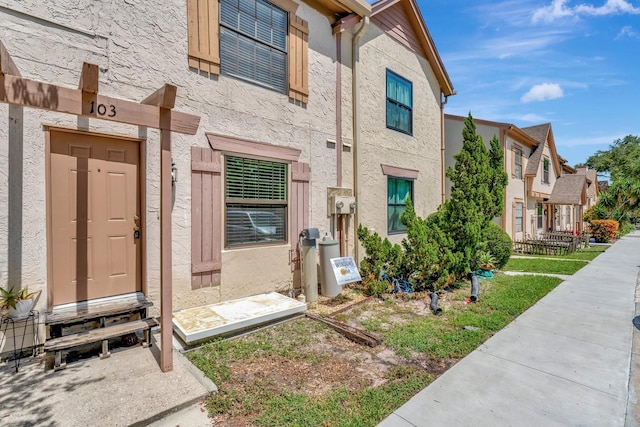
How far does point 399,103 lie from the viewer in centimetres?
907

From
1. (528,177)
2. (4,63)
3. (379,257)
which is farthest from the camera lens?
(528,177)

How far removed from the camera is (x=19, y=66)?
11.8 ft

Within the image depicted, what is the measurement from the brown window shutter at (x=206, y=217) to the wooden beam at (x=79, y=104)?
161 cm

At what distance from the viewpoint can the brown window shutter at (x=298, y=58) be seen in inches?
246

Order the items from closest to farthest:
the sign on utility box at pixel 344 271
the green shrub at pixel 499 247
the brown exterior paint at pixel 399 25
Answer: the sign on utility box at pixel 344 271 → the brown exterior paint at pixel 399 25 → the green shrub at pixel 499 247

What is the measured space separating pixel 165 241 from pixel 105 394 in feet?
4.94

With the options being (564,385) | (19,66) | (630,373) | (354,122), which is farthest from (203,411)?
(354,122)

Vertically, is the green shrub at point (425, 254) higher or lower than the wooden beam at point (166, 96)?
lower

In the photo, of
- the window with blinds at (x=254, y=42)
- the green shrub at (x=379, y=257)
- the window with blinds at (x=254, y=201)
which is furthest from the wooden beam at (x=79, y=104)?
the green shrub at (x=379, y=257)

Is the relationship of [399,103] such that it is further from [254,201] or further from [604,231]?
[604,231]

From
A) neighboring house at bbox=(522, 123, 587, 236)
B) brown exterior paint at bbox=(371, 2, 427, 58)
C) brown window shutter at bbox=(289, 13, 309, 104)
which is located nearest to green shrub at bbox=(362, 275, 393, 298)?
brown window shutter at bbox=(289, 13, 309, 104)

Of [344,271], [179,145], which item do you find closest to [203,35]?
[179,145]

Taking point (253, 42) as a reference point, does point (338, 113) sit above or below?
below

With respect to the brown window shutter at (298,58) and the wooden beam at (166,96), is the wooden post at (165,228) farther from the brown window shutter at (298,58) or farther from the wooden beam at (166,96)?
the brown window shutter at (298,58)
